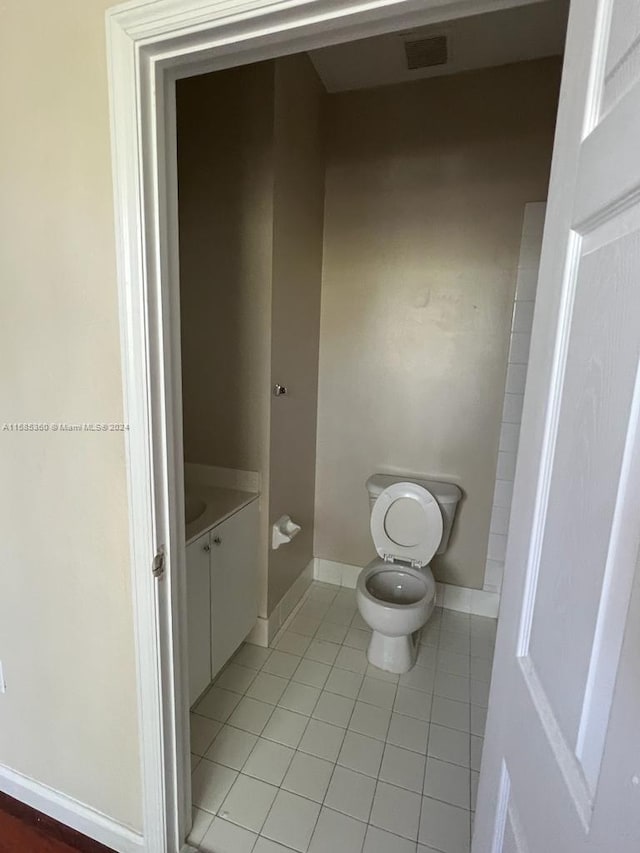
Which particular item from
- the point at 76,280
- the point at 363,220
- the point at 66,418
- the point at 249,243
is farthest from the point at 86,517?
the point at 363,220

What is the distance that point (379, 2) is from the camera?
723 mm

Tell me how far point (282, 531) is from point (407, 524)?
598mm

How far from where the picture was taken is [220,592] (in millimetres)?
1735

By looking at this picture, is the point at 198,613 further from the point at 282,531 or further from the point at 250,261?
the point at 250,261

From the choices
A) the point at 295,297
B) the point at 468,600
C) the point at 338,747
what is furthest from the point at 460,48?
the point at 338,747

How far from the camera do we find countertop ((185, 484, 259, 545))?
1.62 m

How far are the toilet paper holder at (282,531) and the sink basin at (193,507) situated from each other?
14.7 inches

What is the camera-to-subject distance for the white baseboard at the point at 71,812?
4.18 feet

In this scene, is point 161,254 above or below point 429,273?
below

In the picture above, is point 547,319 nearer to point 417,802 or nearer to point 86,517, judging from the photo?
point 86,517

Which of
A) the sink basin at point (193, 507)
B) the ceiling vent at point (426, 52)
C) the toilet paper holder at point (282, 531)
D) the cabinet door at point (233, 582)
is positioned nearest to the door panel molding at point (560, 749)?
the cabinet door at point (233, 582)

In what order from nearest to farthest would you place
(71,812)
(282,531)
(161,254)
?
1. (161,254)
2. (71,812)
3. (282,531)

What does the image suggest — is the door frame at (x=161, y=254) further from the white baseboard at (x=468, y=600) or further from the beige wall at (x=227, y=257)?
the white baseboard at (x=468, y=600)

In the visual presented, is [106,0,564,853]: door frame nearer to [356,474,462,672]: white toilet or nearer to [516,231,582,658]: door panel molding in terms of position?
[516,231,582,658]: door panel molding
